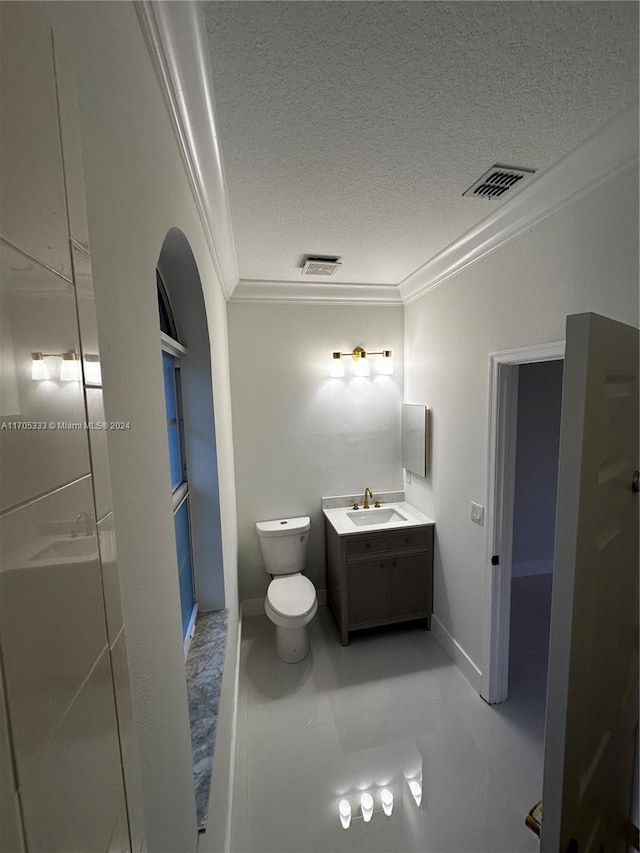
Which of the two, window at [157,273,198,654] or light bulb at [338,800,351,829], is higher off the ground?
window at [157,273,198,654]

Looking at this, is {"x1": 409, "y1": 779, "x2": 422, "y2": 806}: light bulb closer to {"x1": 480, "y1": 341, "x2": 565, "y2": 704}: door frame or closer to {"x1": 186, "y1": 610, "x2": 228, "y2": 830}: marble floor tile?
{"x1": 480, "y1": 341, "x2": 565, "y2": 704}: door frame

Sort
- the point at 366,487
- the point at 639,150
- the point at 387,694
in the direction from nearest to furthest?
the point at 639,150, the point at 387,694, the point at 366,487

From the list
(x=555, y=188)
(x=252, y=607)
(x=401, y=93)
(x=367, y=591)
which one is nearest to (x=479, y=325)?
(x=555, y=188)

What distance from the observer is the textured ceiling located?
0.81 meters

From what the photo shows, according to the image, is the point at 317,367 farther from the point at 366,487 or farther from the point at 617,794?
the point at 617,794

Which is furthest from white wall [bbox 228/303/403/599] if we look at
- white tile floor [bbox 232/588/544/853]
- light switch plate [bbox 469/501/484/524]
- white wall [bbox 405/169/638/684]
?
light switch plate [bbox 469/501/484/524]

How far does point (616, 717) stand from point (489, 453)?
1149 millimetres

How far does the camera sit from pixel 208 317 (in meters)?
1.66

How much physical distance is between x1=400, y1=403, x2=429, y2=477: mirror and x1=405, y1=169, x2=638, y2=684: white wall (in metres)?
0.07

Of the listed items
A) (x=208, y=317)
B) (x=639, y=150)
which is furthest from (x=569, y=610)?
(x=208, y=317)

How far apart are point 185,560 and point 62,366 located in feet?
5.25

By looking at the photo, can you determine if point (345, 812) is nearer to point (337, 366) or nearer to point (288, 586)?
point (288, 586)

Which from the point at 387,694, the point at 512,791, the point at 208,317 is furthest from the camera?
the point at 387,694

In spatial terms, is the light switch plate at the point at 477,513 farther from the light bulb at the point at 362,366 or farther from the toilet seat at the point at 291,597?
the light bulb at the point at 362,366
